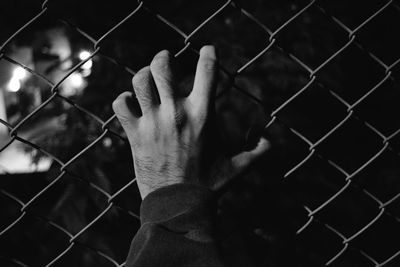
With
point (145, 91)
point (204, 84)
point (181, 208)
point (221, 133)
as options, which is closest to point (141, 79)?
point (145, 91)

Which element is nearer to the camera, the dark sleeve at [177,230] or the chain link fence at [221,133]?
the dark sleeve at [177,230]

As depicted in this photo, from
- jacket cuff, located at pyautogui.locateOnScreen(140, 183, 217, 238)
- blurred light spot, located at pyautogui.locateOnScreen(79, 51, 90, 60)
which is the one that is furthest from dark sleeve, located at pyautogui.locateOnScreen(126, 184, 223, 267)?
blurred light spot, located at pyautogui.locateOnScreen(79, 51, 90, 60)

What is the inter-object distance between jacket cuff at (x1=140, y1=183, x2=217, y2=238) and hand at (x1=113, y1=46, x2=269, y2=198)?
3cm

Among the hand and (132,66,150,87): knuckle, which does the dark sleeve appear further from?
(132,66,150,87): knuckle

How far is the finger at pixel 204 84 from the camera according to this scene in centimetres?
86

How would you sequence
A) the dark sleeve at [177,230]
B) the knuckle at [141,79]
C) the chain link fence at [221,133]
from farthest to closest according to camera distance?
the chain link fence at [221,133] < the knuckle at [141,79] < the dark sleeve at [177,230]

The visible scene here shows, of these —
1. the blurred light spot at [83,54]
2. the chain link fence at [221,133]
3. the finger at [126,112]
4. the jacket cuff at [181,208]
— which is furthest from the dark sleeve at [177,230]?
the blurred light spot at [83,54]

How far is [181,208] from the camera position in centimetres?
82

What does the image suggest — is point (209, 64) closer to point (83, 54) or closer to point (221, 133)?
point (221, 133)

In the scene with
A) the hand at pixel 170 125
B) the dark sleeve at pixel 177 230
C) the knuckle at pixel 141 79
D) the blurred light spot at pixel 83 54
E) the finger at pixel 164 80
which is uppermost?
the blurred light spot at pixel 83 54

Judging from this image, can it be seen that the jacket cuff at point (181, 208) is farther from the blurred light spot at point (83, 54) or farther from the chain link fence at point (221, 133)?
the blurred light spot at point (83, 54)

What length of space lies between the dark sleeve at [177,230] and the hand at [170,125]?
0.04 metres

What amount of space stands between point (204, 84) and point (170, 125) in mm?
121

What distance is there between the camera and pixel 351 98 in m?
2.52
